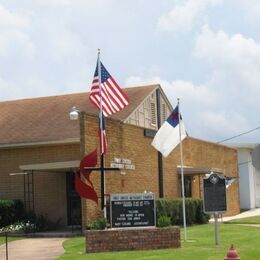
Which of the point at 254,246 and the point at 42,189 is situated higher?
the point at 42,189

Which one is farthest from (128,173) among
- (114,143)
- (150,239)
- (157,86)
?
(150,239)

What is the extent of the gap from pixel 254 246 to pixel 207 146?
22872 mm

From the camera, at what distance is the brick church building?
2600cm

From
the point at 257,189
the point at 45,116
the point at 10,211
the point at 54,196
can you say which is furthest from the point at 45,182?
the point at 257,189

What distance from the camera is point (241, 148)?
4862 centimetres

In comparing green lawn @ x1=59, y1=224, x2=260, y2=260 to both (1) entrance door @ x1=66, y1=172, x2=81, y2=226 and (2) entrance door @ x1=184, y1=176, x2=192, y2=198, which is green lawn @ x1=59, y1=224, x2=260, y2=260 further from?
(2) entrance door @ x1=184, y1=176, x2=192, y2=198

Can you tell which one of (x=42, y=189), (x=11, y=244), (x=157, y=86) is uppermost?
(x=157, y=86)

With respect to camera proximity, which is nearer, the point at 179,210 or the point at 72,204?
the point at 72,204

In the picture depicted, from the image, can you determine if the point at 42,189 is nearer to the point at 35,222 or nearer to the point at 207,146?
the point at 35,222

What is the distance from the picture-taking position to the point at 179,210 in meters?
28.5

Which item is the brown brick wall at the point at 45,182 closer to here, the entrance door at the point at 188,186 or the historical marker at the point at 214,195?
the entrance door at the point at 188,186

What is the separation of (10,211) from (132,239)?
414 inches

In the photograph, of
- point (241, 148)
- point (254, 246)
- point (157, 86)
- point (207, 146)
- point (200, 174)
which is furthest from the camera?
point (241, 148)

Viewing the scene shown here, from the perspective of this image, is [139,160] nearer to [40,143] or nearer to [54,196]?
[54,196]
